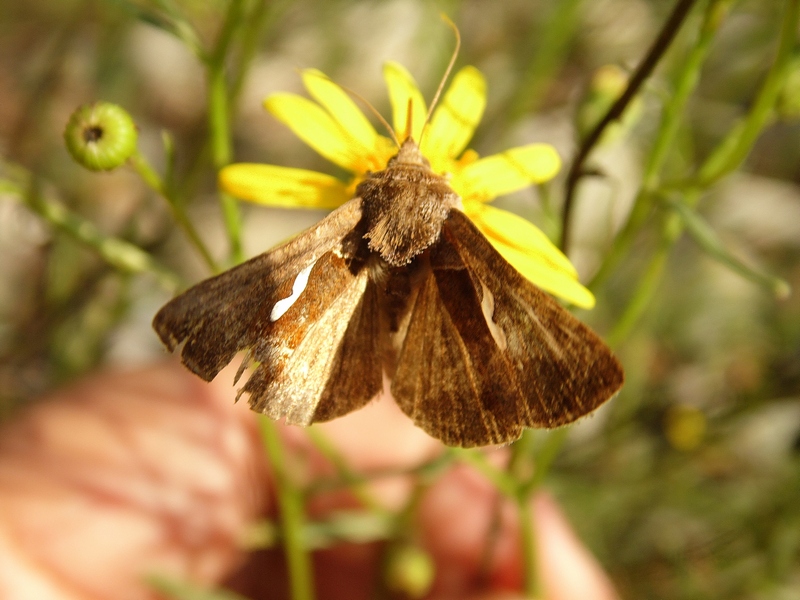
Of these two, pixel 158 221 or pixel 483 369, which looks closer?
pixel 483 369

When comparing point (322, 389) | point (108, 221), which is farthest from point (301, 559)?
point (108, 221)

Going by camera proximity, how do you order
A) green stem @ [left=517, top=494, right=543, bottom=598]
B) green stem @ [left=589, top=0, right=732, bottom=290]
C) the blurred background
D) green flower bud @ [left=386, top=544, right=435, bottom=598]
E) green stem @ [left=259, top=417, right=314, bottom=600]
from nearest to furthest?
1. green stem @ [left=589, top=0, right=732, bottom=290]
2. green stem @ [left=259, top=417, right=314, bottom=600]
3. green stem @ [left=517, top=494, right=543, bottom=598]
4. green flower bud @ [left=386, top=544, right=435, bottom=598]
5. the blurred background

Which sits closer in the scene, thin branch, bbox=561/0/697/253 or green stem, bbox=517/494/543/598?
thin branch, bbox=561/0/697/253

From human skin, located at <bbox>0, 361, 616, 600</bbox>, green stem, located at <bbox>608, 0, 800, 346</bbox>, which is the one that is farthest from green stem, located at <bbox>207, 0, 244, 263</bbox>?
human skin, located at <bbox>0, 361, 616, 600</bbox>

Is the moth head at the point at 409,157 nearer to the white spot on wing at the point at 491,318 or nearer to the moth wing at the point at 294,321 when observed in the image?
the moth wing at the point at 294,321

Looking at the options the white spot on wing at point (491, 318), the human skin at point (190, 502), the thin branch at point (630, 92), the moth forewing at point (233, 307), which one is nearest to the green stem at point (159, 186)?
the moth forewing at point (233, 307)

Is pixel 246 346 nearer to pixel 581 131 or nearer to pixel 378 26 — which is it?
pixel 581 131

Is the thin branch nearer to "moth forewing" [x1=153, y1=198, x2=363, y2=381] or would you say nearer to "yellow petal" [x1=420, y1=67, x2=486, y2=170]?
"yellow petal" [x1=420, y1=67, x2=486, y2=170]
